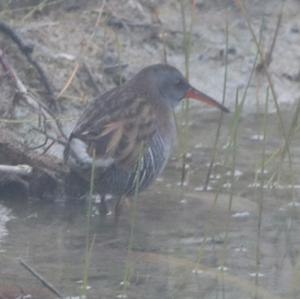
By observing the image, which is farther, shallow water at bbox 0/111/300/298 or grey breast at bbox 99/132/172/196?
grey breast at bbox 99/132/172/196

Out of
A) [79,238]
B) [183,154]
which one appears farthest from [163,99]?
[79,238]

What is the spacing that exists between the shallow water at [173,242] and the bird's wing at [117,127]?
13.3 inches

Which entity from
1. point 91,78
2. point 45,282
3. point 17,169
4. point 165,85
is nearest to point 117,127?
point 17,169

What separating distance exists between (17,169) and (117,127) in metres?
0.59

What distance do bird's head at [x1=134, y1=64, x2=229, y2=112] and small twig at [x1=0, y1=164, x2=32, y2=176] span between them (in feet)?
3.27

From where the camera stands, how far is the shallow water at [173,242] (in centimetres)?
553

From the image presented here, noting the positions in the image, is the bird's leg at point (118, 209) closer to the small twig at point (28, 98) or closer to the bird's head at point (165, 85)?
the small twig at point (28, 98)

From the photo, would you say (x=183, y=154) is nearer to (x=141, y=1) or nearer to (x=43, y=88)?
(x=43, y=88)

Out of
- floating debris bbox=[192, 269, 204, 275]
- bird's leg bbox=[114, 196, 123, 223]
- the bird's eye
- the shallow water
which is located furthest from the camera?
the bird's eye

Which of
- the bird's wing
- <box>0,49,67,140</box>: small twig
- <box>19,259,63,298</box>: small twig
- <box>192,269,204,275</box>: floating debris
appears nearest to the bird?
the bird's wing

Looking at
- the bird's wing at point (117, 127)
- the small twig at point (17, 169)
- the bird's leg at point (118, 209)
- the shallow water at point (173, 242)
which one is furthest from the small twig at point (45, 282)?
the bird's leg at point (118, 209)

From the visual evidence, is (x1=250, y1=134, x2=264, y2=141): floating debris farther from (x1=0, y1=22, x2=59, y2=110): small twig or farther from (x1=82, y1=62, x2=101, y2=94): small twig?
(x1=0, y1=22, x2=59, y2=110): small twig

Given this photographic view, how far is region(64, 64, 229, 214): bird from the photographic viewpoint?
650 centimetres

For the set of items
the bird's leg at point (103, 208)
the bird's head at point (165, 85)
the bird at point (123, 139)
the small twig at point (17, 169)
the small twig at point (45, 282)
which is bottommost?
the small twig at point (45, 282)
